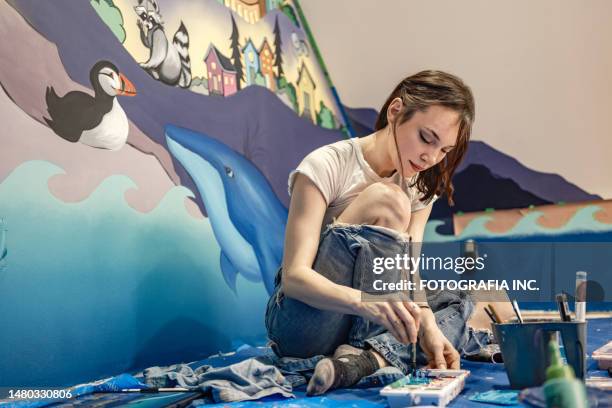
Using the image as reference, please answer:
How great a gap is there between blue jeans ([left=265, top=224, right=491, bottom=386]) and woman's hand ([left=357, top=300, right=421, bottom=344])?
3.8 inches

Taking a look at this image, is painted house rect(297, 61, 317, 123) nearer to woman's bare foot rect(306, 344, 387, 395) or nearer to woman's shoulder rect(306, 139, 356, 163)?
woman's shoulder rect(306, 139, 356, 163)

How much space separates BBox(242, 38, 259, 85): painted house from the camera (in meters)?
1.93

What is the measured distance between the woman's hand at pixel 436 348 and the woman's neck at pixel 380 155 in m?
0.35

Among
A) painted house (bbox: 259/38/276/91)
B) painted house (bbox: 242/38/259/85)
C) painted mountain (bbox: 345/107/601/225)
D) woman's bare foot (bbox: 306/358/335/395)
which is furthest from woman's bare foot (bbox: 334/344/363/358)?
painted mountain (bbox: 345/107/601/225)

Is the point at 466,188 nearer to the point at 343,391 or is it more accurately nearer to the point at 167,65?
the point at 167,65

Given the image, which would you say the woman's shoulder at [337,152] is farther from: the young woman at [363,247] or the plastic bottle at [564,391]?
the plastic bottle at [564,391]

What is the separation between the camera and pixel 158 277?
55.6 inches

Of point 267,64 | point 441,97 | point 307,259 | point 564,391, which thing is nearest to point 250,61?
point 267,64

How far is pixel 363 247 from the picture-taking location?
1126 mm

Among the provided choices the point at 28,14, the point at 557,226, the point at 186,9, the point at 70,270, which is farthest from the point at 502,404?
the point at 557,226

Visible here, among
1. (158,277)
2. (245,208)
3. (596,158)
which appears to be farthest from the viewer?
(596,158)

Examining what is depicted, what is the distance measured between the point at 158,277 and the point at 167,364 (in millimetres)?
191

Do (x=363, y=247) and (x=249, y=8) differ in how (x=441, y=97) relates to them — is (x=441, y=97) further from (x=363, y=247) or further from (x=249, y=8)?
(x=249, y=8)

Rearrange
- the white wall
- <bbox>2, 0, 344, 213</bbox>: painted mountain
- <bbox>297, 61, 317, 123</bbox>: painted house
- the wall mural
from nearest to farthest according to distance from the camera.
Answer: the wall mural
<bbox>2, 0, 344, 213</bbox>: painted mountain
<bbox>297, 61, 317, 123</bbox>: painted house
the white wall
